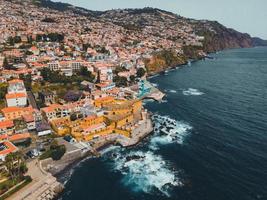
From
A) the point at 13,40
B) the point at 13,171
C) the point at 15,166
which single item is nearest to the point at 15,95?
the point at 15,166

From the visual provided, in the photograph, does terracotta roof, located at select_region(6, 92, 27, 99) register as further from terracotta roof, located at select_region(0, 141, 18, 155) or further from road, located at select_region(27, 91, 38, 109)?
terracotta roof, located at select_region(0, 141, 18, 155)

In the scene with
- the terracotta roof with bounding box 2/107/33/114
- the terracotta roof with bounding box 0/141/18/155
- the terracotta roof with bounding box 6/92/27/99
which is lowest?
the terracotta roof with bounding box 0/141/18/155

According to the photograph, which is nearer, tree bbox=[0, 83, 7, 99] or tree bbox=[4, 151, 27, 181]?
tree bbox=[4, 151, 27, 181]

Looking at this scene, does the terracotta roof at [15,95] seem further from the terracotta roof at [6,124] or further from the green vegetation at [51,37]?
the green vegetation at [51,37]

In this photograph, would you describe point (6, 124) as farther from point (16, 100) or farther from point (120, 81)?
point (120, 81)

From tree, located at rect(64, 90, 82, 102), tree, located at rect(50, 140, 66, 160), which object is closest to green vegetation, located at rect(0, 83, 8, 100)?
tree, located at rect(64, 90, 82, 102)

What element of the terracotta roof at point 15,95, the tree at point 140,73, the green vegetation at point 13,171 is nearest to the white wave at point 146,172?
the green vegetation at point 13,171

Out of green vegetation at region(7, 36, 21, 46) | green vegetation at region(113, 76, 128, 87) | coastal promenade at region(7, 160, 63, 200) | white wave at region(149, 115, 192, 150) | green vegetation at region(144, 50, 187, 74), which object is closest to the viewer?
coastal promenade at region(7, 160, 63, 200)

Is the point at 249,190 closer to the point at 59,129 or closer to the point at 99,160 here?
the point at 99,160

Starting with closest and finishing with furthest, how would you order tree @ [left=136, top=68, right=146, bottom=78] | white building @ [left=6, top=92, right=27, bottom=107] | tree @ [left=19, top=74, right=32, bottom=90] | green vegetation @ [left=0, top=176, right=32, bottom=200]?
1. green vegetation @ [left=0, top=176, right=32, bottom=200]
2. white building @ [left=6, top=92, right=27, bottom=107]
3. tree @ [left=19, top=74, right=32, bottom=90]
4. tree @ [left=136, top=68, right=146, bottom=78]

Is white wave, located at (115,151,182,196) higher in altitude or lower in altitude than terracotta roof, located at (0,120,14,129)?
lower
